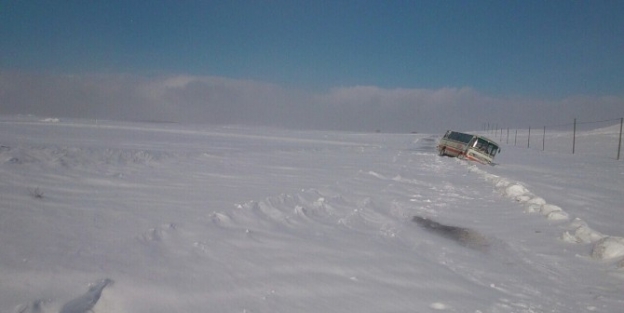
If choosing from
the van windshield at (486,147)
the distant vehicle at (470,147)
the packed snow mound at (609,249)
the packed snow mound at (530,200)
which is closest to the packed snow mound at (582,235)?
the packed snow mound at (609,249)

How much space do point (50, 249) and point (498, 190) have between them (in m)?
12.9

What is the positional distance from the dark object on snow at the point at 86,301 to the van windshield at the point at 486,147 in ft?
74.8

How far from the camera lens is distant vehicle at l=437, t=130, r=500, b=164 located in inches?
910

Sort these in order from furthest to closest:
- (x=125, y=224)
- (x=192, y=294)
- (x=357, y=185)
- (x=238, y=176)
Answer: (x=357, y=185), (x=238, y=176), (x=125, y=224), (x=192, y=294)

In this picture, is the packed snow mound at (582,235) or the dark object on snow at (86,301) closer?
the dark object on snow at (86,301)

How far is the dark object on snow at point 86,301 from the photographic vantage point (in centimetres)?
336

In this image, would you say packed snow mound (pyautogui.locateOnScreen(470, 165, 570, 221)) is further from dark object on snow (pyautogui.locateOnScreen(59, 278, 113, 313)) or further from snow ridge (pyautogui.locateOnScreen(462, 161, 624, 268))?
dark object on snow (pyautogui.locateOnScreen(59, 278, 113, 313))

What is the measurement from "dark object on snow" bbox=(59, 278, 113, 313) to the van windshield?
22.8 m

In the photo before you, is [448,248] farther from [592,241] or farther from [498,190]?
[498,190]

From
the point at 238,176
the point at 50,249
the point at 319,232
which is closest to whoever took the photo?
the point at 50,249

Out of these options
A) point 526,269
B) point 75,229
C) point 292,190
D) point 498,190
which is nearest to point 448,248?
point 526,269

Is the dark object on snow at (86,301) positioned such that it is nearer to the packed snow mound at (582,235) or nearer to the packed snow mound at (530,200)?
the packed snow mound at (582,235)

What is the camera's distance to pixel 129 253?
449 centimetres

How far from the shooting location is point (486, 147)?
917 inches
